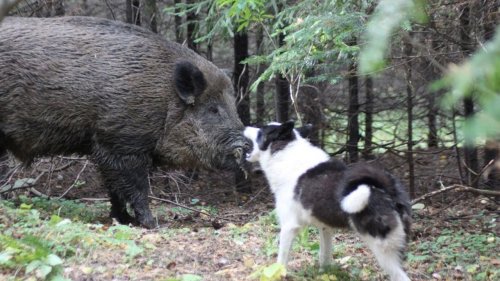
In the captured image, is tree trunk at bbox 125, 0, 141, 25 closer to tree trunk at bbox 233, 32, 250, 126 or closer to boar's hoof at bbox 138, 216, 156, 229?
→ tree trunk at bbox 233, 32, 250, 126

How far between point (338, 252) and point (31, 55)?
494 cm

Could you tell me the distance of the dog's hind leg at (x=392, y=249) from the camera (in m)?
4.81

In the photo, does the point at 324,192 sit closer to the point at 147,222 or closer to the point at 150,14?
the point at 147,222

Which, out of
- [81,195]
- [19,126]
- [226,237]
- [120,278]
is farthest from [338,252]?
[81,195]

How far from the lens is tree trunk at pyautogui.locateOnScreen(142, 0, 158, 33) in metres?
13.5

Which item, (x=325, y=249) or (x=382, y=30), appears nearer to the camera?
(x=382, y=30)

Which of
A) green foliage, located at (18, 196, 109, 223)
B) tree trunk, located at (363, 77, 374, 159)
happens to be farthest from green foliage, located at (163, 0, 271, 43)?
tree trunk, located at (363, 77, 374, 159)

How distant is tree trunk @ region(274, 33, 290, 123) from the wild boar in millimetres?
3375

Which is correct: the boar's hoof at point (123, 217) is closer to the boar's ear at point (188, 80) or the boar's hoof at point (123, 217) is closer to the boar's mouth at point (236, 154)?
the boar's mouth at point (236, 154)

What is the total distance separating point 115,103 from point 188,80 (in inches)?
42.1

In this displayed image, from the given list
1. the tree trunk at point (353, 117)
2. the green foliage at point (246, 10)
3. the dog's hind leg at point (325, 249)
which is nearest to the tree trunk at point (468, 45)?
the dog's hind leg at point (325, 249)

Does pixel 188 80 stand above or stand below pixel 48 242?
above

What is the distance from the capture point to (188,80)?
9055 mm

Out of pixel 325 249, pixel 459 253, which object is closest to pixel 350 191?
pixel 325 249
